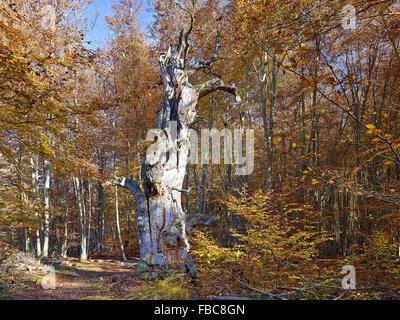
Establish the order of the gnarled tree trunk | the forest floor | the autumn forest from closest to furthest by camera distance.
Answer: the forest floor < the autumn forest < the gnarled tree trunk

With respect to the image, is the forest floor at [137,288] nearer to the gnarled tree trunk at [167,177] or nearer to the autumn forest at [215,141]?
the autumn forest at [215,141]

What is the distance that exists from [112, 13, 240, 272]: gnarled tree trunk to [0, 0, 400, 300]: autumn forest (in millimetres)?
30

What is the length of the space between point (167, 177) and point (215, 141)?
977 centimetres

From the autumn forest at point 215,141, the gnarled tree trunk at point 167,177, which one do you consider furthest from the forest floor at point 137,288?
the gnarled tree trunk at point 167,177

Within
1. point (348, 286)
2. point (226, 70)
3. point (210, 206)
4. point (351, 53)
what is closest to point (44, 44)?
point (226, 70)

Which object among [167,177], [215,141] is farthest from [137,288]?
[215,141]

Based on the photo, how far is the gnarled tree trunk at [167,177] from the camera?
179 inches

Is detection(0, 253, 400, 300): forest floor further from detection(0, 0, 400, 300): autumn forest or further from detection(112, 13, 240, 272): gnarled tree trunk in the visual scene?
detection(112, 13, 240, 272): gnarled tree trunk

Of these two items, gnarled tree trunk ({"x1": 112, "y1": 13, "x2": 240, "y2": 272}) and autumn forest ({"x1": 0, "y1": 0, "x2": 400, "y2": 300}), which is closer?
autumn forest ({"x1": 0, "y1": 0, "x2": 400, "y2": 300})

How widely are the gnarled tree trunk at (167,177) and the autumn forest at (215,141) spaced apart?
0.03 metres

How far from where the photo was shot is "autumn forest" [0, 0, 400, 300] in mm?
3055

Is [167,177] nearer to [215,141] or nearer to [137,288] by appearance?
[137,288]

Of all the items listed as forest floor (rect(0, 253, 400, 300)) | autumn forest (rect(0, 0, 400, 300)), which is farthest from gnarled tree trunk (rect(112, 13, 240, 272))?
forest floor (rect(0, 253, 400, 300))

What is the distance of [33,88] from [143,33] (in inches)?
417
